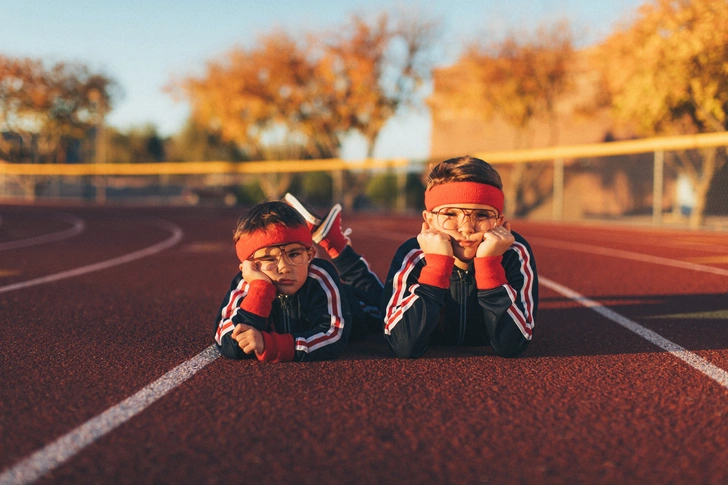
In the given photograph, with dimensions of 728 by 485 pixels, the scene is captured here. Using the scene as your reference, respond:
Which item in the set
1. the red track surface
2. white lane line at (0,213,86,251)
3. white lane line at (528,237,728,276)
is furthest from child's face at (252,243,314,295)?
white lane line at (0,213,86,251)

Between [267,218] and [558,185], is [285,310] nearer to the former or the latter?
[267,218]

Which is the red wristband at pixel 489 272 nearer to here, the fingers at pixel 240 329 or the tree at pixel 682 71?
the fingers at pixel 240 329

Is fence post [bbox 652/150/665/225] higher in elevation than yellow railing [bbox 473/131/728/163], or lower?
lower

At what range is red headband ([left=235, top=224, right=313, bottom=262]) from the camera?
3625 millimetres

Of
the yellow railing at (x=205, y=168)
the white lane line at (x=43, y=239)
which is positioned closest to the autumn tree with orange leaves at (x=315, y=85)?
the yellow railing at (x=205, y=168)

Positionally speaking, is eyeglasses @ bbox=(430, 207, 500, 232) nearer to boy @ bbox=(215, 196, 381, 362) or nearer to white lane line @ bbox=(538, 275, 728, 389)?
boy @ bbox=(215, 196, 381, 362)

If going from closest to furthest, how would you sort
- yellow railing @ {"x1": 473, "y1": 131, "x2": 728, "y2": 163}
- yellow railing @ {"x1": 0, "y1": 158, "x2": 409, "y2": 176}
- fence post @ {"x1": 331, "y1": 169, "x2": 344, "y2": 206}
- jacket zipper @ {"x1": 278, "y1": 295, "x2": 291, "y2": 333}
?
jacket zipper @ {"x1": 278, "y1": 295, "x2": 291, "y2": 333}, yellow railing @ {"x1": 473, "y1": 131, "x2": 728, "y2": 163}, yellow railing @ {"x1": 0, "y1": 158, "x2": 409, "y2": 176}, fence post @ {"x1": 331, "y1": 169, "x2": 344, "y2": 206}

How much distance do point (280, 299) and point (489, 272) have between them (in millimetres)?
1153

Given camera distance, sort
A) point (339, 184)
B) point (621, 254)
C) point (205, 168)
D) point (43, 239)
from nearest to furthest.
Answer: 1. point (621, 254)
2. point (43, 239)
3. point (339, 184)
4. point (205, 168)

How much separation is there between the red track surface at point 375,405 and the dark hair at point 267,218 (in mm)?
727

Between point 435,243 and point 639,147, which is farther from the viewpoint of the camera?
point 639,147

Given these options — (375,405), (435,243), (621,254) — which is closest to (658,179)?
(621,254)

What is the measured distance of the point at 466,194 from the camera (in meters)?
3.57

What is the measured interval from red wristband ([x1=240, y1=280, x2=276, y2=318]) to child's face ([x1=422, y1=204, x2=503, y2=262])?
3.06 feet
